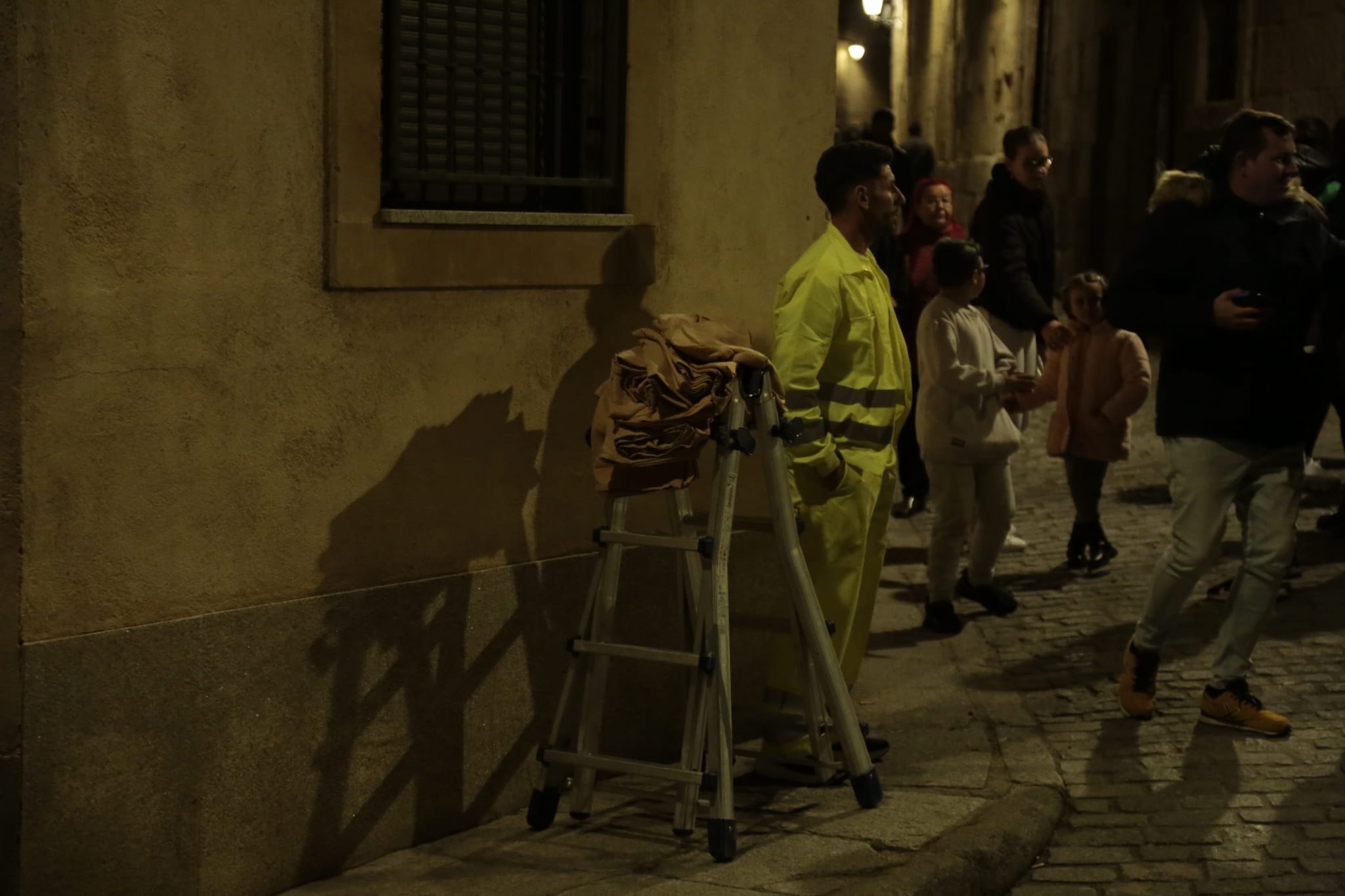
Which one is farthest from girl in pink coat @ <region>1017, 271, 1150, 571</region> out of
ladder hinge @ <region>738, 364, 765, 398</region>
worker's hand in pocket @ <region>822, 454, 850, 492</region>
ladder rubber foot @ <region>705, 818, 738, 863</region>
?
ladder rubber foot @ <region>705, 818, 738, 863</region>

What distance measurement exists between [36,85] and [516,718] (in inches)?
96.1

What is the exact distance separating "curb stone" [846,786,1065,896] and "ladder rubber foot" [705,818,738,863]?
392mm

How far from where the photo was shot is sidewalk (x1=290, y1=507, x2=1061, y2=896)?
17.0 feet

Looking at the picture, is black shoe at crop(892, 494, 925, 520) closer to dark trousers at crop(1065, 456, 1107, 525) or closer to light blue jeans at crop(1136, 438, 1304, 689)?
dark trousers at crop(1065, 456, 1107, 525)

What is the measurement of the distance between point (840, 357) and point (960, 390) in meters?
2.20

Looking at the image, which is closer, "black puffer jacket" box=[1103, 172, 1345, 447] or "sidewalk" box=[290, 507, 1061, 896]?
"sidewalk" box=[290, 507, 1061, 896]

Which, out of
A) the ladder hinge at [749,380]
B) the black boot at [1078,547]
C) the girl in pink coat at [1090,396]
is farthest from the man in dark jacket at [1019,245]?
the ladder hinge at [749,380]

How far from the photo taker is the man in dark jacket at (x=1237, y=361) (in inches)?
254

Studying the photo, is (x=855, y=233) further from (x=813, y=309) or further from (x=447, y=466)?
(x=447, y=466)

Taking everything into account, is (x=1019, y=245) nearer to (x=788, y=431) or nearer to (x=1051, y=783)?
(x=1051, y=783)

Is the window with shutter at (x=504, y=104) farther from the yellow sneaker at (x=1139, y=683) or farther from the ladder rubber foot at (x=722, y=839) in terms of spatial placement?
the yellow sneaker at (x=1139, y=683)

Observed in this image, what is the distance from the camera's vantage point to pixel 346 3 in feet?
16.9

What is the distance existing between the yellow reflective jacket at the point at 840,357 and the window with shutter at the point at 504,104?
0.71 m

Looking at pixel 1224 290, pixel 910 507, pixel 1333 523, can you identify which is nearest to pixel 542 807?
pixel 1224 290
